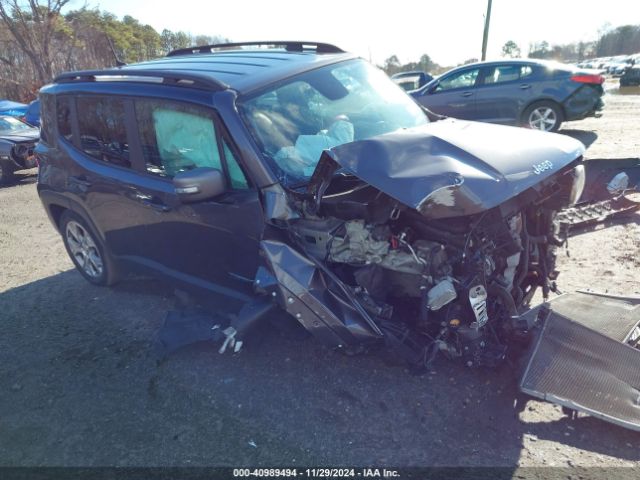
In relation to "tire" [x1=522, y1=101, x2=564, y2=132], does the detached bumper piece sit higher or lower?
lower

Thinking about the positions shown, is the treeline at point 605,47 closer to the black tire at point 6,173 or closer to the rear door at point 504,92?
the rear door at point 504,92

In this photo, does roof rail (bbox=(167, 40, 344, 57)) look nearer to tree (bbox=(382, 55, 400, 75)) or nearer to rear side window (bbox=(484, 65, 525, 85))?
rear side window (bbox=(484, 65, 525, 85))

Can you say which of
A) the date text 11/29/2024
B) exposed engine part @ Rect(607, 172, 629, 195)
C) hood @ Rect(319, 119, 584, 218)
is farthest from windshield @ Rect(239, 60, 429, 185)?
exposed engine part @ Rect(607, 172, 629, 195)

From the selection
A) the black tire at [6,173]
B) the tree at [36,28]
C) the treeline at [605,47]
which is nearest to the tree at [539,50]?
the treeline at [605,47]

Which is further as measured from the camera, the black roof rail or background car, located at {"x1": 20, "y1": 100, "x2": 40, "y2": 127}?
background car, located at {"x1": 20, "y1": 100, "x2": 40, "y2": 127}

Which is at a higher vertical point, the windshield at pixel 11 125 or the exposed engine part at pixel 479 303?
the windshield at pixel 11 125

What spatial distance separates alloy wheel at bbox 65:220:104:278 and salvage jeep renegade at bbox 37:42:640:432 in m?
0.72

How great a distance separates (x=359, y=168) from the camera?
2707 millimetres

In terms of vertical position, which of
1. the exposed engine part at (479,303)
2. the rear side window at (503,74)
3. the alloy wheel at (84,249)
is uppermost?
the rear side window at (503,74)

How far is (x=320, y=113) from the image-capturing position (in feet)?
11.5

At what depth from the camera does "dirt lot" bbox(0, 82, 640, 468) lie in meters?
2.54

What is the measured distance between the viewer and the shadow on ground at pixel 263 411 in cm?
255

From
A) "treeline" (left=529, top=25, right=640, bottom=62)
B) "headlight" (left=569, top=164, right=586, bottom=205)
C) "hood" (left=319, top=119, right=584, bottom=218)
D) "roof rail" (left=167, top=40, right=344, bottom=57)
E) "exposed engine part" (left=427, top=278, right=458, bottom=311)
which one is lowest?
"exposed engine part" (left=427, top=278, right=458, bottom=311)

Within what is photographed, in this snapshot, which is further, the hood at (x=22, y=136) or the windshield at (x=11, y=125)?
the windshield at (x=11, y=125)
